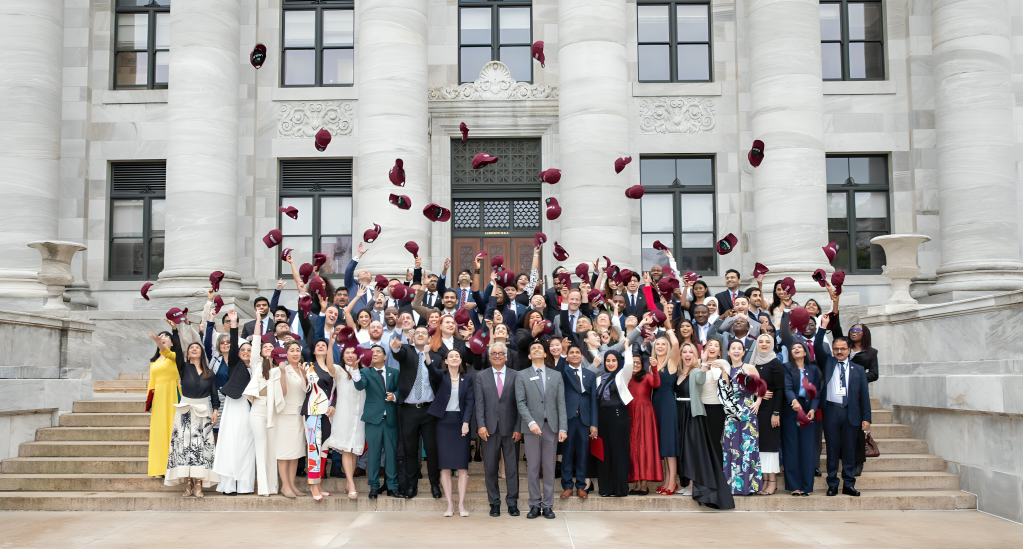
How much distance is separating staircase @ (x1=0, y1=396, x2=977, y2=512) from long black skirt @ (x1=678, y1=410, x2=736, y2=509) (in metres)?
0.25

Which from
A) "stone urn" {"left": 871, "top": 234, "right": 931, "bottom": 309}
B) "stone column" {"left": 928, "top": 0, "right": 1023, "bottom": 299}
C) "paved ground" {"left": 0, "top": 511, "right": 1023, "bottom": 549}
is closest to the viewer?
"paved ground" {"left": 0, "top": 511, "right": 1023, "bottom": 549}

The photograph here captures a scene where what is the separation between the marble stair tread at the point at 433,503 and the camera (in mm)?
12219

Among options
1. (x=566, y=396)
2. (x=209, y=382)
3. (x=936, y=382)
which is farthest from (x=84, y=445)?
(x=936, y=382)

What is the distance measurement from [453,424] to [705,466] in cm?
343

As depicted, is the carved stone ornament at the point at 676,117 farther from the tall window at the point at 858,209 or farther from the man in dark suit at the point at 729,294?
the man in dark suit at the point at 729,294

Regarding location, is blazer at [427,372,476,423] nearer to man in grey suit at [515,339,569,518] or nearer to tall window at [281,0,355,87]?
man in grey suit at [515,339,569,518]

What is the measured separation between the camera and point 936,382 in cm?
1330

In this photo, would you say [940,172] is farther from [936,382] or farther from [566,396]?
[566,396]

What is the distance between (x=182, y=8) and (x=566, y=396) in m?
15.1

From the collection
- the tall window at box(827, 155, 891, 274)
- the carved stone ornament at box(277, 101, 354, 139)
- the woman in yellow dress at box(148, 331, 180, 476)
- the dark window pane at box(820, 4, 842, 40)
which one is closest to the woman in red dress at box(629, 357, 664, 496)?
the woman in yellow dress at box(148, 331, 180, 476)

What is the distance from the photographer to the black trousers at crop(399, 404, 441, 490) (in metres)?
12.2

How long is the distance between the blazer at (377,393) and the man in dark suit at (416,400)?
141 mm

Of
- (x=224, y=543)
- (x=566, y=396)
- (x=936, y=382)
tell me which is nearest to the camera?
(x=224, y=543)


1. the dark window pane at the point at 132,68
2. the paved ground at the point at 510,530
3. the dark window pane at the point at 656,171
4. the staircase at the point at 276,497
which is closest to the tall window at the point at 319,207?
the dark window pane at the point at 132,68
